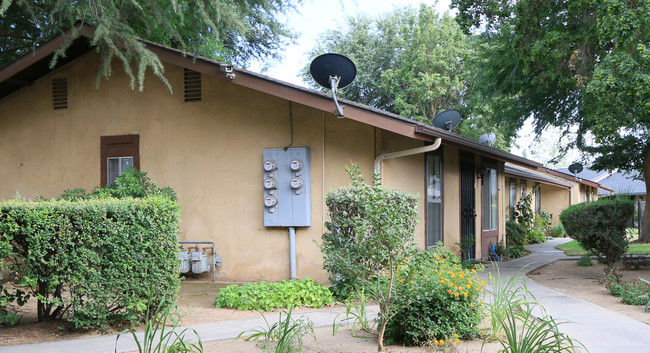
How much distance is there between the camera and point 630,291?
7680mm

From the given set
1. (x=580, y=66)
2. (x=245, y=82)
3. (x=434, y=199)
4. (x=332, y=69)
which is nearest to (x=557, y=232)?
(x=580, y=66)

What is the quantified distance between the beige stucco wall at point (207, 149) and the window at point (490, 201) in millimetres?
4302

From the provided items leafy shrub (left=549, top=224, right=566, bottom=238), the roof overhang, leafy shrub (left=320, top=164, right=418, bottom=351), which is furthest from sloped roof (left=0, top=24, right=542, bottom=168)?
leafy shrub (left=549, top=224, right=566, bottom=238)

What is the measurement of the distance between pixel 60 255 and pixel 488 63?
12273mm

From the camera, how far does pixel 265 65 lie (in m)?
24.7

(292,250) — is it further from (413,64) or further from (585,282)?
(413,64)

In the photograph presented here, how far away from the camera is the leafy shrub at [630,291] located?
7.41 meters

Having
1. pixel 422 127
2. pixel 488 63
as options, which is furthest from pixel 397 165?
pixel 488 63

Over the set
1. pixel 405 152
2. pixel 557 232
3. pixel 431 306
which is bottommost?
pixel 557 232

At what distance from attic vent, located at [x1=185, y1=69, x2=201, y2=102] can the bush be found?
688 cm

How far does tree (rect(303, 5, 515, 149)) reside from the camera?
3023 centimetres

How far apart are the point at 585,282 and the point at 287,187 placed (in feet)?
18.0

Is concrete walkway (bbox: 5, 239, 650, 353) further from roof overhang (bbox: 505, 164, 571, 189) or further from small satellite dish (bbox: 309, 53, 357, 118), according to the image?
roof overhang (bbox: 505, 164, 571, 189)

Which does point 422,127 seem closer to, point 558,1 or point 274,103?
point 274,103
